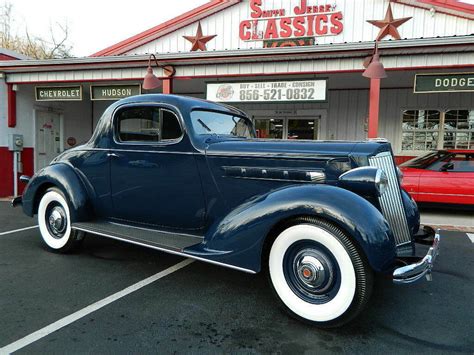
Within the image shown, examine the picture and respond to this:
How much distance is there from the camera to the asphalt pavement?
89.3 inches

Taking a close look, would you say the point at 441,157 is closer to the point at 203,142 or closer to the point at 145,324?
the point at 203,142

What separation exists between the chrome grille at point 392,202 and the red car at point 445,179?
13.7ft

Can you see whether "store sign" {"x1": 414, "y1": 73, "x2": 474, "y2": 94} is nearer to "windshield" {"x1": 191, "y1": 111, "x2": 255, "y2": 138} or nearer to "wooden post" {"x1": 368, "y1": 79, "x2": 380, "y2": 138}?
"wooden post" {"x1": 368, "y1": 79, "x2": 380, "y2": 138}

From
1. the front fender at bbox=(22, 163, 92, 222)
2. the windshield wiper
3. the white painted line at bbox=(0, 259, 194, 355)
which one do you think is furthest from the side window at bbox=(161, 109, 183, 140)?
the white painted line at bbox=(0, 259, 194, 355)

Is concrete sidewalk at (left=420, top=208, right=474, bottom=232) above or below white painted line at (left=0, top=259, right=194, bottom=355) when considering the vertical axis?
above

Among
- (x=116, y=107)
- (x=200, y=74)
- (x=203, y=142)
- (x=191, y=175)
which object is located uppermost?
(x=200, y=74)

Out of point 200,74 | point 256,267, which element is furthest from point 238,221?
point 200,74

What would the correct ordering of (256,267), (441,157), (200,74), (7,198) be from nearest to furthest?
1. (256,267)
2. (441,157)
3. (200,74)
4. (7,198)

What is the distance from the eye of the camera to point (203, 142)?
329cm

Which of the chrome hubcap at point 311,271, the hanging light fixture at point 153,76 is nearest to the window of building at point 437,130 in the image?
the hanging light fixture at point 153,76

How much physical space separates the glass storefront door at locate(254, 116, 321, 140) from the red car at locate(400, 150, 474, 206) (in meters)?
4.14

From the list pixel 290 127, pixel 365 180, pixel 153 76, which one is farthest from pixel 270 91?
pixel 365 180

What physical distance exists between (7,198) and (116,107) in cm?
634

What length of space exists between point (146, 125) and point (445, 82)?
5274 millimetres
